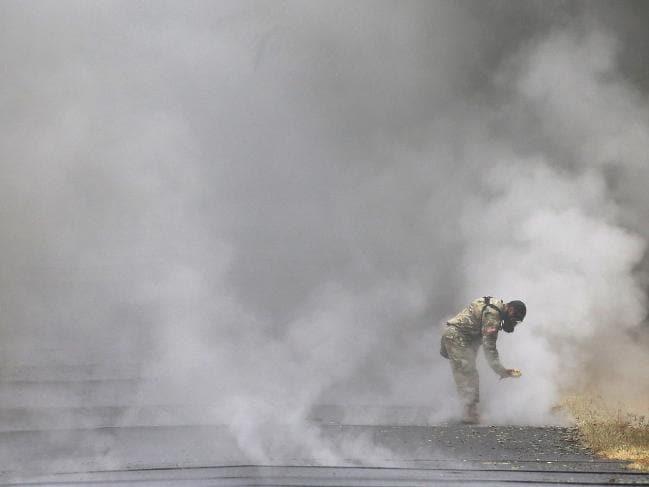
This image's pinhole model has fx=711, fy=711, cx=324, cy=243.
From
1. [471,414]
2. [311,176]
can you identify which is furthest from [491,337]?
[311,176]

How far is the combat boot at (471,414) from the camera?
5926 millimetres

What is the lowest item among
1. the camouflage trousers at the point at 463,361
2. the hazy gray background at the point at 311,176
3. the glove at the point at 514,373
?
the glove at the point at 514,373

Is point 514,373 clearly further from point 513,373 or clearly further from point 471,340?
point 471,340

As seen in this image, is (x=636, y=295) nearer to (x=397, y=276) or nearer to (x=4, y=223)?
(x=397, y=276)

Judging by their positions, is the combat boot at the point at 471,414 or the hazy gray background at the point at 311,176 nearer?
the combat boot at the point at 471,414

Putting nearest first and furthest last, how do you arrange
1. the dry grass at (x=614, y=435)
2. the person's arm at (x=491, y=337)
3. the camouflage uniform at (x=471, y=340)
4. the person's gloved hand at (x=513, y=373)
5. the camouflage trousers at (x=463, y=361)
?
the dry grass at (x=614, y=435) < the person's gloved hand at (x=513, y=373) < the person's arm at (x=491, y=337) < the camouflage uniform at (x=471, y=340) < the camouflage trousers at (x=463, y=361)

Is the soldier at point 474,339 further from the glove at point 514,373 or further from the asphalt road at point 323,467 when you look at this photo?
the asphalt road at point 323,467

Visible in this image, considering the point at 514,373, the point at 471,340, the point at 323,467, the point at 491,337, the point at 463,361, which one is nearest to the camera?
the point at 323,467

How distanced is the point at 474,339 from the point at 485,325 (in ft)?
1.31

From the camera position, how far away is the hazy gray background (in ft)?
28.9

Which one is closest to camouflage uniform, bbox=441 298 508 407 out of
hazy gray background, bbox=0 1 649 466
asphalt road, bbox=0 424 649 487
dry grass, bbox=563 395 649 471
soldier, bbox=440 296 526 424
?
soldier, bbox=440 296 526 424

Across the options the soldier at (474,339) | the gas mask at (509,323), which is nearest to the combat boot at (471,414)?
the soldier at (474,339)

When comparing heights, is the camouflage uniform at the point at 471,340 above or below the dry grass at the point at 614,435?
above

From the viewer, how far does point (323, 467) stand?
14.4ft
